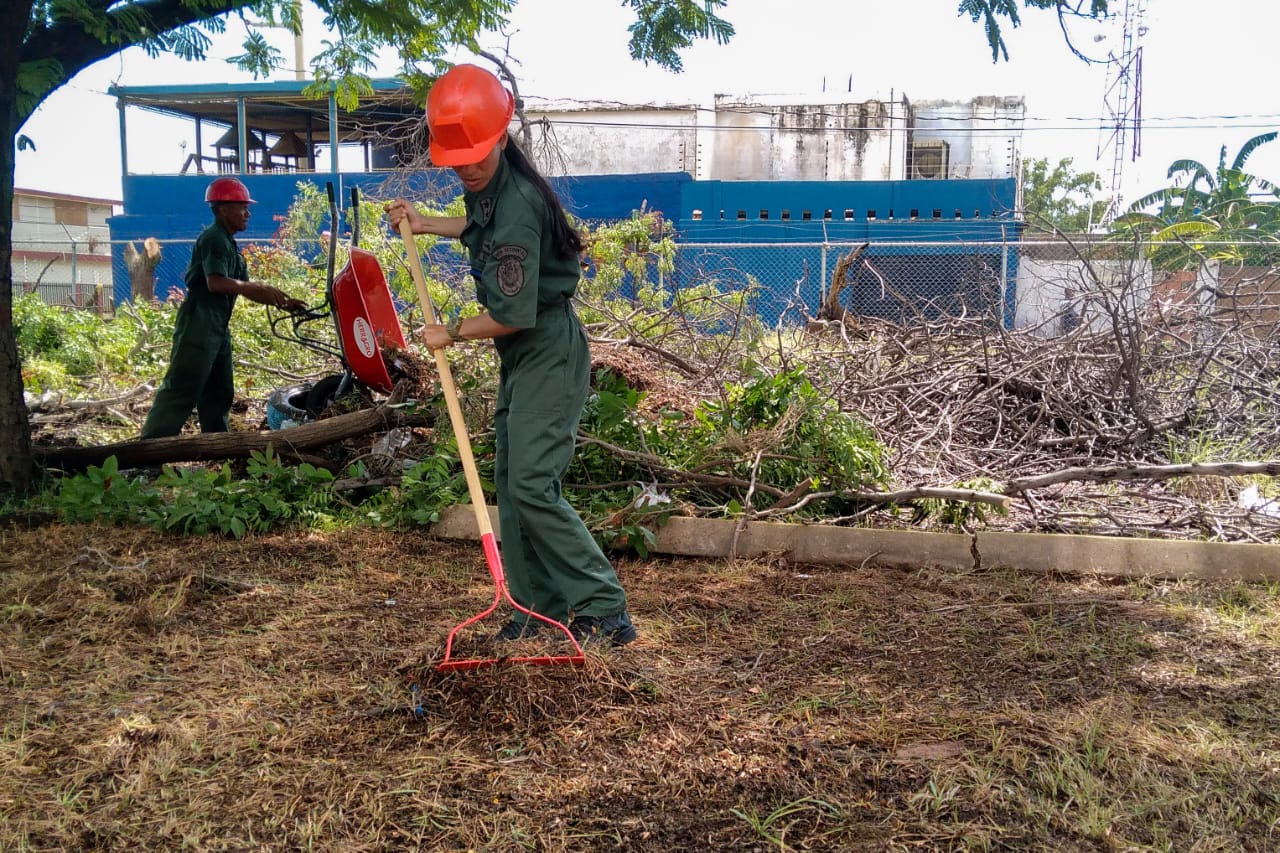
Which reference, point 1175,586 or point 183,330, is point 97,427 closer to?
point 183,330

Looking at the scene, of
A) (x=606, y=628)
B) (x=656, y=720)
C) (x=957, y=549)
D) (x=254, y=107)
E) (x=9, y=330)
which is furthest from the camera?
(x=254, y=107)

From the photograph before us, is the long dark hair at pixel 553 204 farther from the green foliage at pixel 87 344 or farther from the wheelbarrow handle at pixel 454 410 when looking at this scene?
the green foliage at pixel 87 344

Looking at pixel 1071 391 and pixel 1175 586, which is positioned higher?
pixel 1071 391

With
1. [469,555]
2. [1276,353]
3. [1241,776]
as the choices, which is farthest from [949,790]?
[1276,353]

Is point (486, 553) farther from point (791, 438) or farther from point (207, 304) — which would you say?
point (207, 304)

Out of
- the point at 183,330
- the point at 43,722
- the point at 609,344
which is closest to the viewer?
the point at 43,722

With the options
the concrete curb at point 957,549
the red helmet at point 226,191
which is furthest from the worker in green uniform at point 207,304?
the concrete curb at point 957,549

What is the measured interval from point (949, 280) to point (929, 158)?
40.0 ft

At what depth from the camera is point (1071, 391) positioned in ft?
20.3

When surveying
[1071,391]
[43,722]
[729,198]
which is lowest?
[43,722]

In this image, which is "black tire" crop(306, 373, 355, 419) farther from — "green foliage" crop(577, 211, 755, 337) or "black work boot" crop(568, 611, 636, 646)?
"black work boot" crop(568, 611, 636, 646)

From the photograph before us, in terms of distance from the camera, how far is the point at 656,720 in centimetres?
275

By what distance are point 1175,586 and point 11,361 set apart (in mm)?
6128

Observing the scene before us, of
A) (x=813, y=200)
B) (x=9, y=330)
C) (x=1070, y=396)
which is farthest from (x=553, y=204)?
(x=813, y=200)
